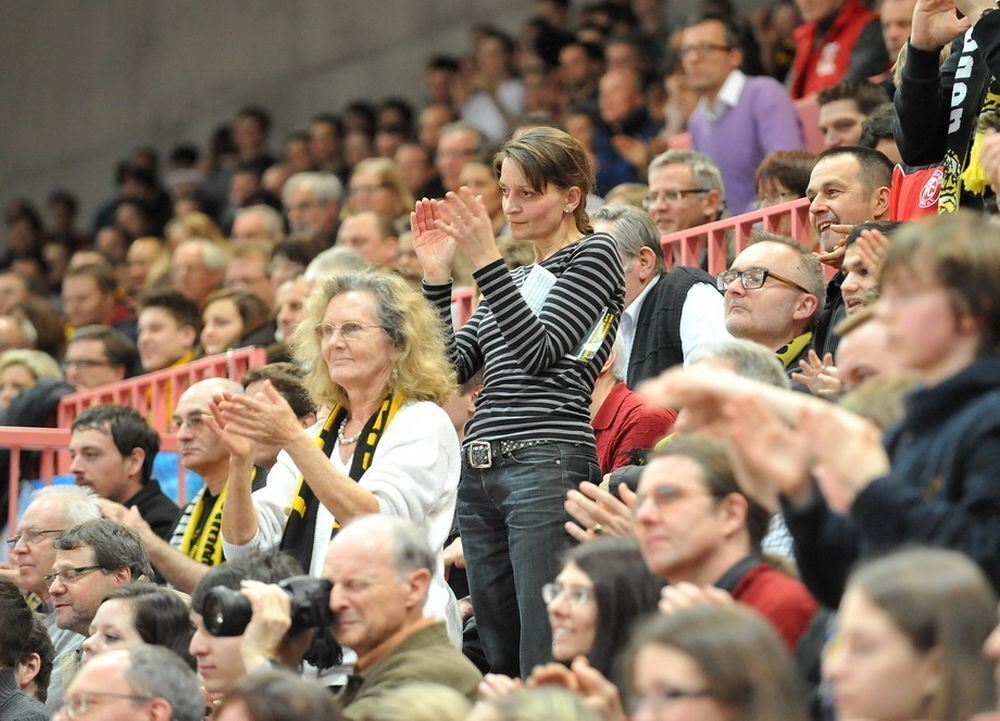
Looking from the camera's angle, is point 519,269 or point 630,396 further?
point 630,396

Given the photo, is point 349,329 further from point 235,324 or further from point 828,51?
point 828,51

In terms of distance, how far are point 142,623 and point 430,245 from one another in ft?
3.93

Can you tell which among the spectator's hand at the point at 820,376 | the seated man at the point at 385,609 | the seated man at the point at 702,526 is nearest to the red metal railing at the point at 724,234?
the spectator's hand at the point at 820,376

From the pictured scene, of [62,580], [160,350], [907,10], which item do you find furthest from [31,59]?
[62,580]

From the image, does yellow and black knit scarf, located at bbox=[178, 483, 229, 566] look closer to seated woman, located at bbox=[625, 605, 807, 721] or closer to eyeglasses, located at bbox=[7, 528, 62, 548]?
eyeglasses, located at bbox=[7, 528, 62, 548]

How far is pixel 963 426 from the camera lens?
290 centimetres

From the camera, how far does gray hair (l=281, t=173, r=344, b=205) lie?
30.7 ft

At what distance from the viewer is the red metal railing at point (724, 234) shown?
5.99 meters

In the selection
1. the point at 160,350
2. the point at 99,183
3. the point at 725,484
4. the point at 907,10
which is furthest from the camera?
the point at 99,183

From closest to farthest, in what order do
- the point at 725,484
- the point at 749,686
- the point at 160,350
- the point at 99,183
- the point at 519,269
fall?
the point at 749,686 < the point at 725,484 < the point at 519,269 < the point at 160,350 < the point at 99,183

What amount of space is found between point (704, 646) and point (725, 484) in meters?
0.60

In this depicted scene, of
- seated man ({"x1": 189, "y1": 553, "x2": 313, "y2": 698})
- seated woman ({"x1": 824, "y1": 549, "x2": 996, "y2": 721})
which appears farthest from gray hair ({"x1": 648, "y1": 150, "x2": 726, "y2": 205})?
seated woman ({"x1": 824, "y1": 549, "x2": 996, "y2": 721})

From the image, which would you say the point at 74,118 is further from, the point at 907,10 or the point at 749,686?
the point at 749,686

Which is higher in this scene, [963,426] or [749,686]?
[963,426]
